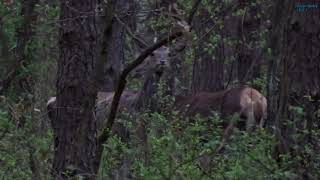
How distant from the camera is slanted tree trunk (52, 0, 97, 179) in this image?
7.98m

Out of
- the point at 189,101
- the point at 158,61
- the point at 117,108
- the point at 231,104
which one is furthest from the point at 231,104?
the point at 117,108

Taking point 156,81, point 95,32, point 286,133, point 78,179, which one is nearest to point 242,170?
point 286,133

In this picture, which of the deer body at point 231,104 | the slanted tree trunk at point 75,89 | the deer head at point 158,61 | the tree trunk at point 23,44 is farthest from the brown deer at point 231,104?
the slanted tree trunk at point 75,89

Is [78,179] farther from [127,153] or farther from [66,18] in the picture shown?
[66,18]

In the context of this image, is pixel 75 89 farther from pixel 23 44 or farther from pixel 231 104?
pixel 231 104

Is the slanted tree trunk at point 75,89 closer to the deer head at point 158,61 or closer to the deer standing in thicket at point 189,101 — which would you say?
the deer standing in thicket at point 189,101

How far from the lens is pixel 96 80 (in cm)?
775

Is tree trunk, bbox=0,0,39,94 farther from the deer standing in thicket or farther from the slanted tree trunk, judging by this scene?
the deer standing in thicket

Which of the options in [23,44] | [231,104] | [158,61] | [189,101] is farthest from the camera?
[189,101]

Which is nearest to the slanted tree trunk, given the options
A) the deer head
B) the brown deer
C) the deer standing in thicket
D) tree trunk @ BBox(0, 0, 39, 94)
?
tree trunk @ BBox(0, 0, 39, 94)

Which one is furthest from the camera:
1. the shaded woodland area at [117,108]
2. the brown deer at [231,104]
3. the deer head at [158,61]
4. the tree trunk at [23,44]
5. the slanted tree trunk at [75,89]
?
the brown deer at [231,104]

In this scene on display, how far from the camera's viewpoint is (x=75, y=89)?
26.8ft

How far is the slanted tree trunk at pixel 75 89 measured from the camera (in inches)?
314

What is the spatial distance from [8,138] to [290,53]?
264 cm
